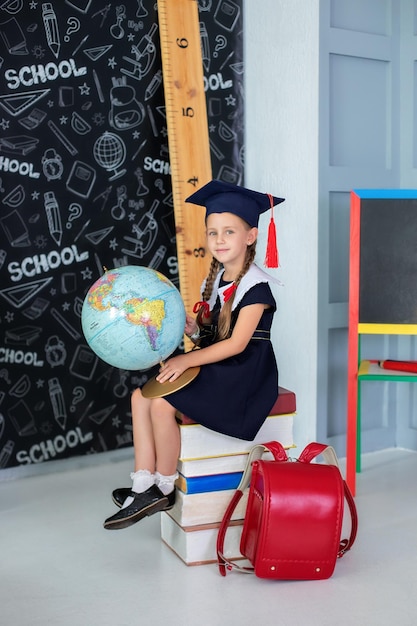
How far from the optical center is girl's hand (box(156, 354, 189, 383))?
2742 mm

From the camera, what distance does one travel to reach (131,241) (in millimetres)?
3982

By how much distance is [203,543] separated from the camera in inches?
109

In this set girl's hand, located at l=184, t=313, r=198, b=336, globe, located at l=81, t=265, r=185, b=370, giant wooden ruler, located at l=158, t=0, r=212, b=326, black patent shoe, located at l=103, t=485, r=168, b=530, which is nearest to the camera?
globe, located at l=81, t=265, r=185, b=370

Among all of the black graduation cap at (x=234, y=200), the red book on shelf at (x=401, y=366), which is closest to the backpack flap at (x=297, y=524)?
the black graduation cap at (x=234, y=200)

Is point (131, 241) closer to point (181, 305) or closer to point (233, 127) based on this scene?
point (233, 127)

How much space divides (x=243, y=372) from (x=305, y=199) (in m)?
1.30

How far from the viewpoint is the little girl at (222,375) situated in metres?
2.73

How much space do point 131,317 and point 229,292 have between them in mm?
612

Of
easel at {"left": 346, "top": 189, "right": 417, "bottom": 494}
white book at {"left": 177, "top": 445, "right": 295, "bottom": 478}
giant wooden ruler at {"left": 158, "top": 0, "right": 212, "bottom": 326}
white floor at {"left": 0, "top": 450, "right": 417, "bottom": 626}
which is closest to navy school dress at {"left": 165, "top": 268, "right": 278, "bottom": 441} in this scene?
white book at {"left": 177, "top": 445, "right": 295, "bottom": 478}

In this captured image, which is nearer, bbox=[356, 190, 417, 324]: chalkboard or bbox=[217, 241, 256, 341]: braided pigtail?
bbox=[217, 241, 256, 341]: braided pigtail

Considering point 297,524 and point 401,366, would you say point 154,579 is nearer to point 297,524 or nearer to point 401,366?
point 297,524

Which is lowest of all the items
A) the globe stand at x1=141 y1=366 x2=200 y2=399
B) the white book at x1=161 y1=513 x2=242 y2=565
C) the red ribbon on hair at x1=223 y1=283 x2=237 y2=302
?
the white book at x1=161 y1=513 x2=242 y2=565

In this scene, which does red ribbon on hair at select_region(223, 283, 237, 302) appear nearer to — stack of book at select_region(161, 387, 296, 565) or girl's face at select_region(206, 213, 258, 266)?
girl's face at select_region(206, 213, 258, 266)

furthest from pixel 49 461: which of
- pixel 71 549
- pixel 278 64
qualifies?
pixel 278 64
